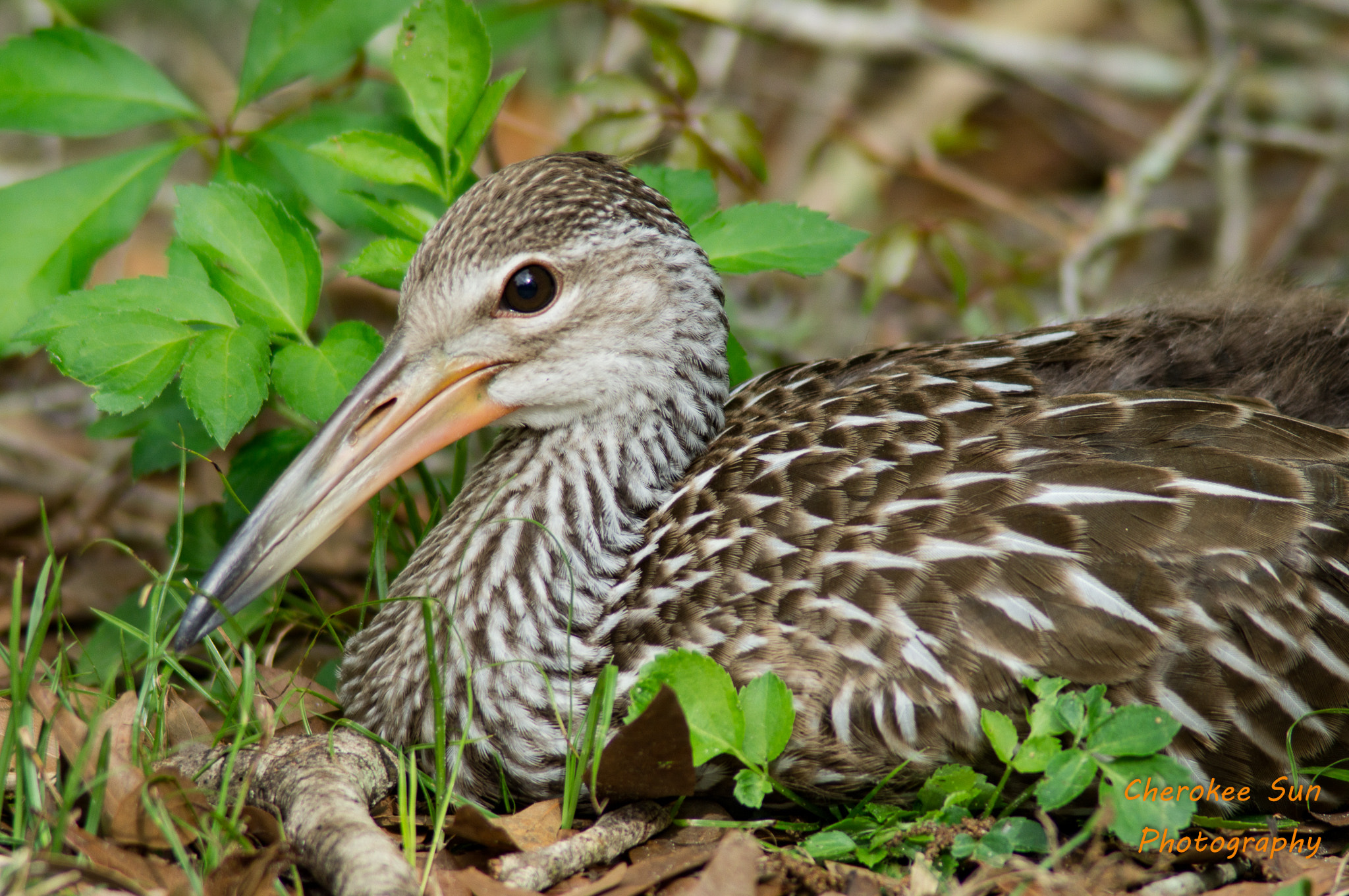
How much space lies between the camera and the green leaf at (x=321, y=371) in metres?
3.18

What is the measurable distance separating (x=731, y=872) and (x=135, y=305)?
199 centimetres

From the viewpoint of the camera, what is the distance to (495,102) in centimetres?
338

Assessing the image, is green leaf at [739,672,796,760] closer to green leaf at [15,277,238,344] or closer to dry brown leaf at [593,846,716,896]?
dry brown leaf at [593,846,716,896]

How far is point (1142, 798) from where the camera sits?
2.61 metres

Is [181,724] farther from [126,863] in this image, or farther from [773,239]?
[773,239]

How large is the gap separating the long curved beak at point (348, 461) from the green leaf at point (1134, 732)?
5.32 feet

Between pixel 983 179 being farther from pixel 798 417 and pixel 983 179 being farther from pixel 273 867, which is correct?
pixel 273 867

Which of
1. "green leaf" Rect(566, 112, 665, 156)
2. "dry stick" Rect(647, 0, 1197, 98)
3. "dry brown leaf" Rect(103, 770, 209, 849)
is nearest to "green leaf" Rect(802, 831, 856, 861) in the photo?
"dry brown leaf" Rect(103, 770, 209, 849)

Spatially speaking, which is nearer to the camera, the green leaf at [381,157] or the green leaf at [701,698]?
the green leaf at [701,698]

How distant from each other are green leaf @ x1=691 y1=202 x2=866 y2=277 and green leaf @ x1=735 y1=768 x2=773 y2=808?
1.36 metres

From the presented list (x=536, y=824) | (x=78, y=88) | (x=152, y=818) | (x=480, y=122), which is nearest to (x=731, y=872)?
(x=536, y=824)

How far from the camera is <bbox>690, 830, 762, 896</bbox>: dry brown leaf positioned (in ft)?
8.34

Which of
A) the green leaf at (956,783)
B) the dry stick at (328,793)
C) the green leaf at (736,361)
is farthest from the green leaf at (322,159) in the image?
the green leaf at (956,783)

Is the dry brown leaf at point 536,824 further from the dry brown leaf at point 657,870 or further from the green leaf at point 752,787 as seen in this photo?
the green leaf at point 752,787
